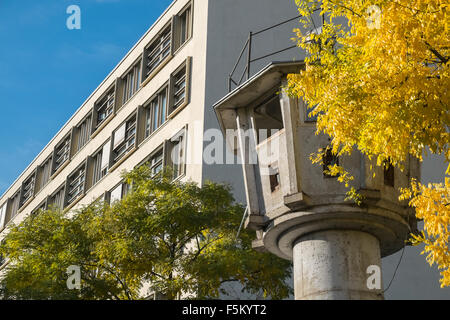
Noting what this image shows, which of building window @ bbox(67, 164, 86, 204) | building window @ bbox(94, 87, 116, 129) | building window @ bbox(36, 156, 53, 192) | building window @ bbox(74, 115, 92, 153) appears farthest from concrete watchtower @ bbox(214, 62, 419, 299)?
building window @ bbox(36, 156, 53, 192)

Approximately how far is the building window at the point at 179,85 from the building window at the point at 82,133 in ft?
36.6

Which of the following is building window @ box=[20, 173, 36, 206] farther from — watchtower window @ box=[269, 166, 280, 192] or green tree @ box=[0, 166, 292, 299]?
watchtower window @ box=[269, 166, 280, 192]

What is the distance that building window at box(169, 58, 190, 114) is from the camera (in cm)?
3556

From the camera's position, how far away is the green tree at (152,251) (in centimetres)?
2300

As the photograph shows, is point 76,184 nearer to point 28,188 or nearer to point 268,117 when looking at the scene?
point 28,188

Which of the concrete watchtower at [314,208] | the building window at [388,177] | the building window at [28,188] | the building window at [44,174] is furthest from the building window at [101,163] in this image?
the building window at [388,177]

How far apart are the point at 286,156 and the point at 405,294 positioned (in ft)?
45.3

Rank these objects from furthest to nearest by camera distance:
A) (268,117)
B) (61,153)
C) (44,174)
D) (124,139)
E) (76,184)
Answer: (44,174) < (61,153) < (76,184) < (124,139) < (268,117)

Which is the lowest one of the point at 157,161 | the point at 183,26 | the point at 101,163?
the point at 157,161

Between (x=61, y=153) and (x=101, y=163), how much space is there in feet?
28.8

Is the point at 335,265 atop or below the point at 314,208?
below

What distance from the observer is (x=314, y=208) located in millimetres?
18984

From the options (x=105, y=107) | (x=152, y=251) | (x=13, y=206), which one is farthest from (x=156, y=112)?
(x=13, y=206)

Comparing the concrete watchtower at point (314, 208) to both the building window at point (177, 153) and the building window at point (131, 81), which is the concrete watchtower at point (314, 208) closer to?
the building window at point (177, 153)
